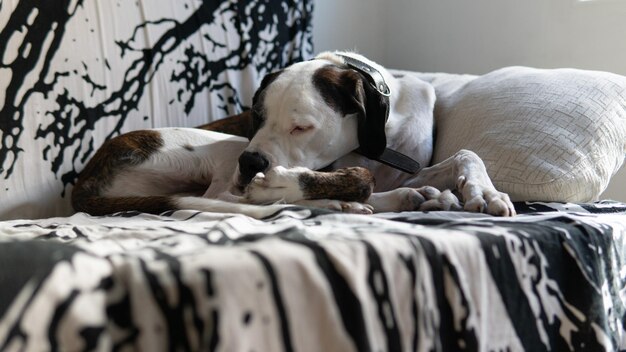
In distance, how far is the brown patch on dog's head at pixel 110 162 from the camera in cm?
172

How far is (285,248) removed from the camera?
86 cm

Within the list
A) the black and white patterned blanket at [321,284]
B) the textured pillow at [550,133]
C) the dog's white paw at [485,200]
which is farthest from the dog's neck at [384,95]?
the black and white patterned blanket at [321,284]

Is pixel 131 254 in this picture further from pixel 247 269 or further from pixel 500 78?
pixel 500 78

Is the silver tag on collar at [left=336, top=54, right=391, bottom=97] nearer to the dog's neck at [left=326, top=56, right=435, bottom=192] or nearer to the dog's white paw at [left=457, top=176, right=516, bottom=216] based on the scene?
the dog's neck at [left=326, top=56, right=435, bottom=192]

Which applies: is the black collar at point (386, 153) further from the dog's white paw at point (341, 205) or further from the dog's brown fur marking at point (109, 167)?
the dog's brown fur marking at point (109, 167)

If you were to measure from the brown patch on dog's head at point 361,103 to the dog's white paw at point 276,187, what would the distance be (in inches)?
11.8

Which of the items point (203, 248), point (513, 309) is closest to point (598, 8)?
point (513, 309)

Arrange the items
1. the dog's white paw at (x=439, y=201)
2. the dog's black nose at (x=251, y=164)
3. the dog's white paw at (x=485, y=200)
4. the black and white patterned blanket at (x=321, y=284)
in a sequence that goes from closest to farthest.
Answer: the black and white patterned blanket at (x=321, y=284), the dog's white paw at (x=485, y=200), the dog's white paw at (x=439, y=201), the dog's black nose at (x=251, y=164)

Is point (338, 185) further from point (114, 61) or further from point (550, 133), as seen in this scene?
point (114, 61)

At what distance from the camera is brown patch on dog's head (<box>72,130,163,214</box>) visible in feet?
5.65

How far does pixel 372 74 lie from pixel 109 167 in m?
0.83

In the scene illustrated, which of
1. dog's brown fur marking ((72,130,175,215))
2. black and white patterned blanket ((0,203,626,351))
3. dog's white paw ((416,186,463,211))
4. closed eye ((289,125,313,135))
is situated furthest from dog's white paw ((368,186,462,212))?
dog's brown fur marking ((72,130,175,215))

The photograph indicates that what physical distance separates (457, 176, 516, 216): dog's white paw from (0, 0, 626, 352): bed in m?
0.05

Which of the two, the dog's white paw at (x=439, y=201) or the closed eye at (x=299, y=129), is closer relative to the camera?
the dog's white paw at (x=439, y=201)
